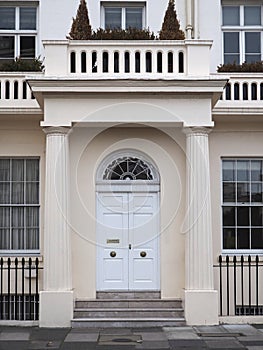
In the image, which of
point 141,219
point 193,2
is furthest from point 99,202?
point 193,2

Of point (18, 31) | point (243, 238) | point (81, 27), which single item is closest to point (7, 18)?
point (18, 31)

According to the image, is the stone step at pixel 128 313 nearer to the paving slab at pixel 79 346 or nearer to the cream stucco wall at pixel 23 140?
the paving slab at pixel 79 346

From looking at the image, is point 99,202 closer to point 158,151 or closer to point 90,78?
point 158,151

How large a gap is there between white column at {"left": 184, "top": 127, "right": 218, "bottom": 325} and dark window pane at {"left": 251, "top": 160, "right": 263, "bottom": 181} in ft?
6.97

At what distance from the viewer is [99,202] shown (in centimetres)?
1390

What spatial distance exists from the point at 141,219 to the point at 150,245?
59 cm

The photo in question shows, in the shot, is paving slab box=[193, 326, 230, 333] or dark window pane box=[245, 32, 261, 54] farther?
dark window pane box=[245, 32, 261, 54]

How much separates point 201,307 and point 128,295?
1.75 metres

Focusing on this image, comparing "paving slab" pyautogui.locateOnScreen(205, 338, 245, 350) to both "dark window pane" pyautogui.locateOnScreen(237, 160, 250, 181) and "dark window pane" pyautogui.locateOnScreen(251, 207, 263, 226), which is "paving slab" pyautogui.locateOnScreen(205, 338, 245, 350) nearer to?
"dark window pane" pyautogui.locateOnScreen(251, 207, 263, 226)

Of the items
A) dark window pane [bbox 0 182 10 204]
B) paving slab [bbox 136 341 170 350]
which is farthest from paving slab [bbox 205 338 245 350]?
dark window pane [bbox 0 182 10 204]

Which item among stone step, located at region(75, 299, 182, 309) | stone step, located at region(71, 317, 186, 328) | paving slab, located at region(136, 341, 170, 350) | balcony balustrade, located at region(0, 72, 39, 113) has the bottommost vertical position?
paving slab, located at region(136, 341, 170, 350)

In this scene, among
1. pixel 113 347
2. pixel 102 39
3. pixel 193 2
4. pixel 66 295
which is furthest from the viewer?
pixel 193 2

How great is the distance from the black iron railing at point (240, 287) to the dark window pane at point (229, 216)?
81 cm

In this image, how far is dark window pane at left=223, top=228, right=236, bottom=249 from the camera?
567 inches
